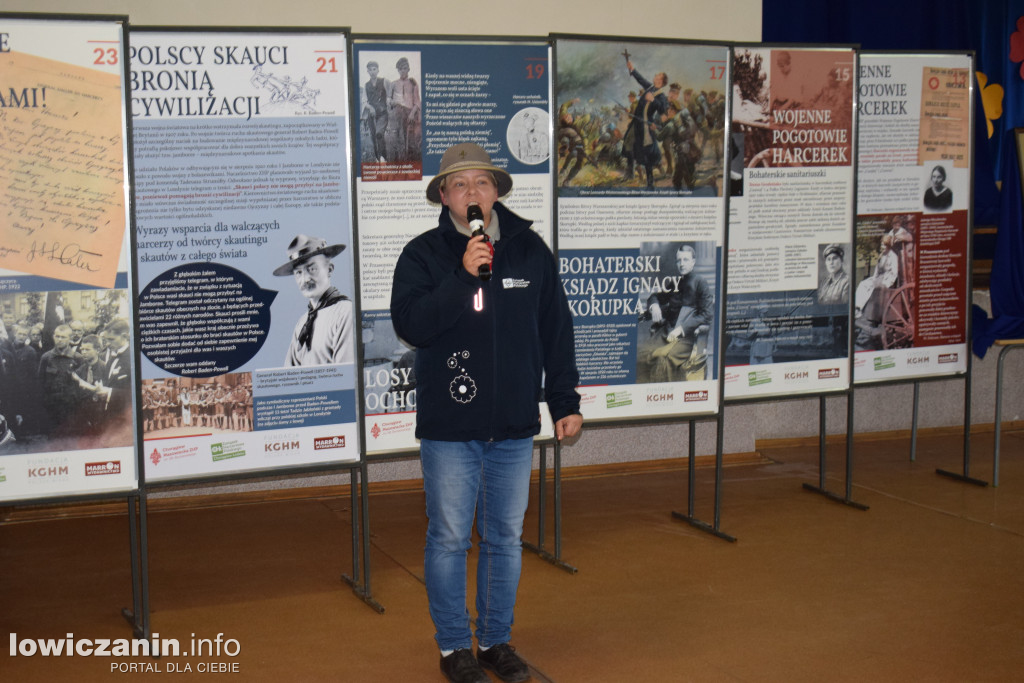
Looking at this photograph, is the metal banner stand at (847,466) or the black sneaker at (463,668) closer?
the black sneaker at (463,668)

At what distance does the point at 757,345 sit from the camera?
472 centimetres

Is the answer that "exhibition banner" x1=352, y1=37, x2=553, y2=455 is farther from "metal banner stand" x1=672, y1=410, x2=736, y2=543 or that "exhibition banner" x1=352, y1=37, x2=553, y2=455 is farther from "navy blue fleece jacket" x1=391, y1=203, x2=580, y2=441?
"metal banner stand" x1=672, y1=410, x2=736, y2=543

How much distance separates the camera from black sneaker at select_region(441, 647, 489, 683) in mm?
3002

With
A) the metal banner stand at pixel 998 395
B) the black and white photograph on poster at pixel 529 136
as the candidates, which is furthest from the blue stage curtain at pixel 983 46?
the black and white photograph on poster at pixel 529 136

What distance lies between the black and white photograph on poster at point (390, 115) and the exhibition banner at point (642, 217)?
600 mm

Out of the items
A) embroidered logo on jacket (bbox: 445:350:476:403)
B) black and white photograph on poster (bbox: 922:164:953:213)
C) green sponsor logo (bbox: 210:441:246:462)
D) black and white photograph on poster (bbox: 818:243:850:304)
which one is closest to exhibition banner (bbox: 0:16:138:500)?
green sponsor logo (bbox: 210:441:246:462)

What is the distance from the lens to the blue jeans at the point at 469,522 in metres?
2.95

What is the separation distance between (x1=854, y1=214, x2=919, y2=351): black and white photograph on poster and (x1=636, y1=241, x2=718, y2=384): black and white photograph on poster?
1090mm

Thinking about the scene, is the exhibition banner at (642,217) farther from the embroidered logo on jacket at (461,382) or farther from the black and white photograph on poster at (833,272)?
the embroidered logo on jacket at (461,382)

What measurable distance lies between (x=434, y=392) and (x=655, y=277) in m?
1.68

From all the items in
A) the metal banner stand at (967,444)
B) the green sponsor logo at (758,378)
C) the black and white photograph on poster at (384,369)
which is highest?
the black and white photograph on poster at (384,369)

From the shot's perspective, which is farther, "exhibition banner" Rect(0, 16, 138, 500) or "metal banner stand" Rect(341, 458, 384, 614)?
"metal banner stand" Rect(341, 458, 384, 614)

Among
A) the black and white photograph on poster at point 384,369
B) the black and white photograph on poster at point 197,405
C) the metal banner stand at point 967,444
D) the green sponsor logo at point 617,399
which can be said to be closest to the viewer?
the black and white photograph on poster at point 197,405

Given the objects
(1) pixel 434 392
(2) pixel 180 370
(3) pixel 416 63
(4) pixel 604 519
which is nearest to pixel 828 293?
(4) pixel 604 519
